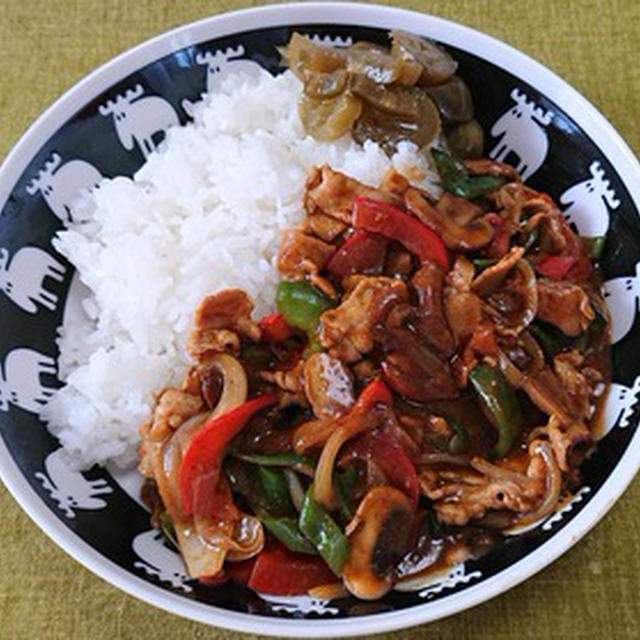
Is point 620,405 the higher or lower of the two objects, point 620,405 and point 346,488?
the lower

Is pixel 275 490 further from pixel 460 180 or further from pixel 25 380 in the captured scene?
pixel 460 180

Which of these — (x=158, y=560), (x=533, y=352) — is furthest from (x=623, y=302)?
(x=158, y=560)

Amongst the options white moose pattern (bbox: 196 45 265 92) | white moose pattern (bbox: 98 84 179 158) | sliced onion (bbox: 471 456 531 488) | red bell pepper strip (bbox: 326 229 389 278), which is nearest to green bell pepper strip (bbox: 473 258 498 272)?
red bell pepper strip (bbox: 326 229 389 278)

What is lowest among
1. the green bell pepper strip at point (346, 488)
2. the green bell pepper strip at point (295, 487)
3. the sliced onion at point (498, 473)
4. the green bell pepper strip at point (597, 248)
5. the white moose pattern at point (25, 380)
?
the sliced onion at point (498, 473)

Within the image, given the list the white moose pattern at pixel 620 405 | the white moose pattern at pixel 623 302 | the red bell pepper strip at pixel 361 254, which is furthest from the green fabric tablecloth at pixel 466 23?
the red bell pepper strip at pixel 361 254

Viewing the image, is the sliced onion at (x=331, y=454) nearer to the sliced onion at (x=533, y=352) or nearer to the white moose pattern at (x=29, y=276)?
the sliced onion at (x=533, y=352)

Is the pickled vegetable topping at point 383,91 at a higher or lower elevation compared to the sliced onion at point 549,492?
higher
